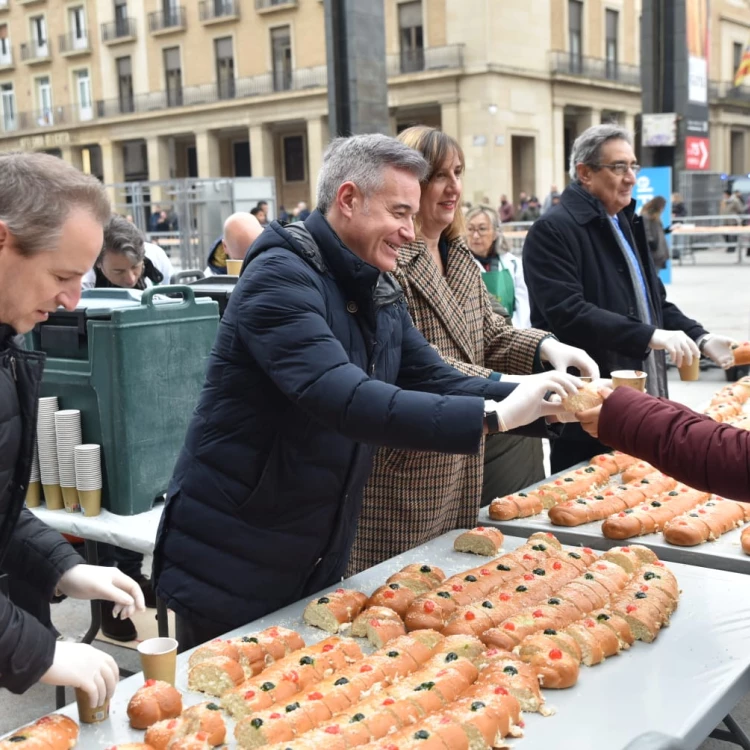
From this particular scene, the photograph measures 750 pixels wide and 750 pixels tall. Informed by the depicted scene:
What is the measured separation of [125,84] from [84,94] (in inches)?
105

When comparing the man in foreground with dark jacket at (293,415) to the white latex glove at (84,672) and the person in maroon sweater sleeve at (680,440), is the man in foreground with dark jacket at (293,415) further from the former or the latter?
the white latex glove at (84,672)

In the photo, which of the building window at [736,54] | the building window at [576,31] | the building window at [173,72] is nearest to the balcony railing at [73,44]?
the building window at [173,72]

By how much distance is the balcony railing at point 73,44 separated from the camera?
43906mm

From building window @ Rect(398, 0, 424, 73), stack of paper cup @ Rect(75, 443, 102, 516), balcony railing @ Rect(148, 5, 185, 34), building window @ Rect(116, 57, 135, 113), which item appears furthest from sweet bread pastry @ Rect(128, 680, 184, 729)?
building window @ Rect(116, 57, 135, 113)

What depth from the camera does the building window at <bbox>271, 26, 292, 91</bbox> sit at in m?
38.3

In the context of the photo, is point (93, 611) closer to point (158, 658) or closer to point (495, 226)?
point (158, 658)

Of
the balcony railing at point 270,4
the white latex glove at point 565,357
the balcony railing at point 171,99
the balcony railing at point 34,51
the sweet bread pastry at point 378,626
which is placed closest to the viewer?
the sweet bread pastry at point 378,626

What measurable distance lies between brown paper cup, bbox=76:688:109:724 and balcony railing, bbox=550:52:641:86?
36658 mm

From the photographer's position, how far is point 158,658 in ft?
5.99

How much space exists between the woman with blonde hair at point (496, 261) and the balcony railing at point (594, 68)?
30802 millimetres

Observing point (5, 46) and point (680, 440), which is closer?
point (680, 440)

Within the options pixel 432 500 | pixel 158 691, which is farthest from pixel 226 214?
pixel 158 691

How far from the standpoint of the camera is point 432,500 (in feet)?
9.33

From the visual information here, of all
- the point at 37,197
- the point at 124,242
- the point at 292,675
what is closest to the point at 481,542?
the point at 292,675
